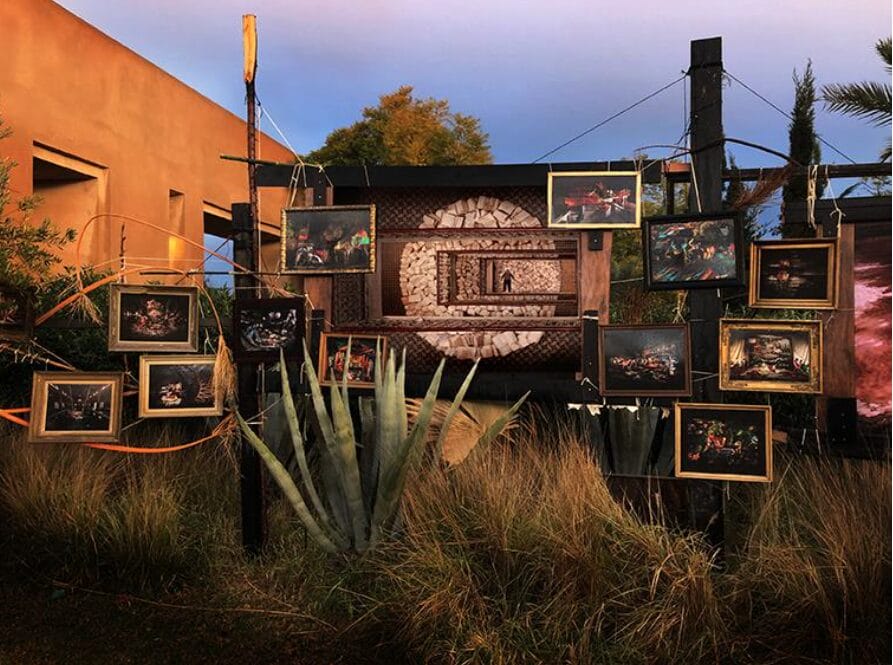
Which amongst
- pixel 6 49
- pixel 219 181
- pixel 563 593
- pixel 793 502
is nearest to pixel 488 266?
pixel 793 502

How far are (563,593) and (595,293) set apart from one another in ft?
7.66

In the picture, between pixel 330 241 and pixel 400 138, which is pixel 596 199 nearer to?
pixel 330 241

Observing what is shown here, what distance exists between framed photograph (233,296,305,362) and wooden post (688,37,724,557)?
88.1 inches

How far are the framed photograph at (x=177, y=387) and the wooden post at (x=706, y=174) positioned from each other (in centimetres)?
276

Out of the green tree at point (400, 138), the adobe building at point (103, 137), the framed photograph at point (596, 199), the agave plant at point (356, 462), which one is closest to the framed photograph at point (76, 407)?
the agave plant at point (356, 462)

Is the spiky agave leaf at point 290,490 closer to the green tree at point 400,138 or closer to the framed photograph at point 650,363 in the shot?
the framed photograph at point 650,363

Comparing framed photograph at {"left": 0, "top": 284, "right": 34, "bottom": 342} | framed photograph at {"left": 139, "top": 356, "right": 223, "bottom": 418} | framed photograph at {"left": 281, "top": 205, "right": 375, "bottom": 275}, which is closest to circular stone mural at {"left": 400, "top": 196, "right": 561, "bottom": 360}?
framed photograph at {"left": 281, "top": 205, "right": 375, "bottom": 275}

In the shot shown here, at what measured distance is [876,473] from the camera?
4328 millimetres

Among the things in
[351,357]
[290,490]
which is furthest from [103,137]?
[290,490]

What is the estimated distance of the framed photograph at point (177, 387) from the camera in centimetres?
430

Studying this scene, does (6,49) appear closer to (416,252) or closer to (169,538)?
(416,252)

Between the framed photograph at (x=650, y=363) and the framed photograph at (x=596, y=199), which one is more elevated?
the framed photograph at (x=596, y=199)

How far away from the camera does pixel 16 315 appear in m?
4.39

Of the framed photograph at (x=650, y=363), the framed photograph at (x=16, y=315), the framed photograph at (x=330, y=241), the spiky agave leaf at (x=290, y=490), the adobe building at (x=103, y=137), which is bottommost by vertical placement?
the spiky agave leaf at (x=290, y=490)
